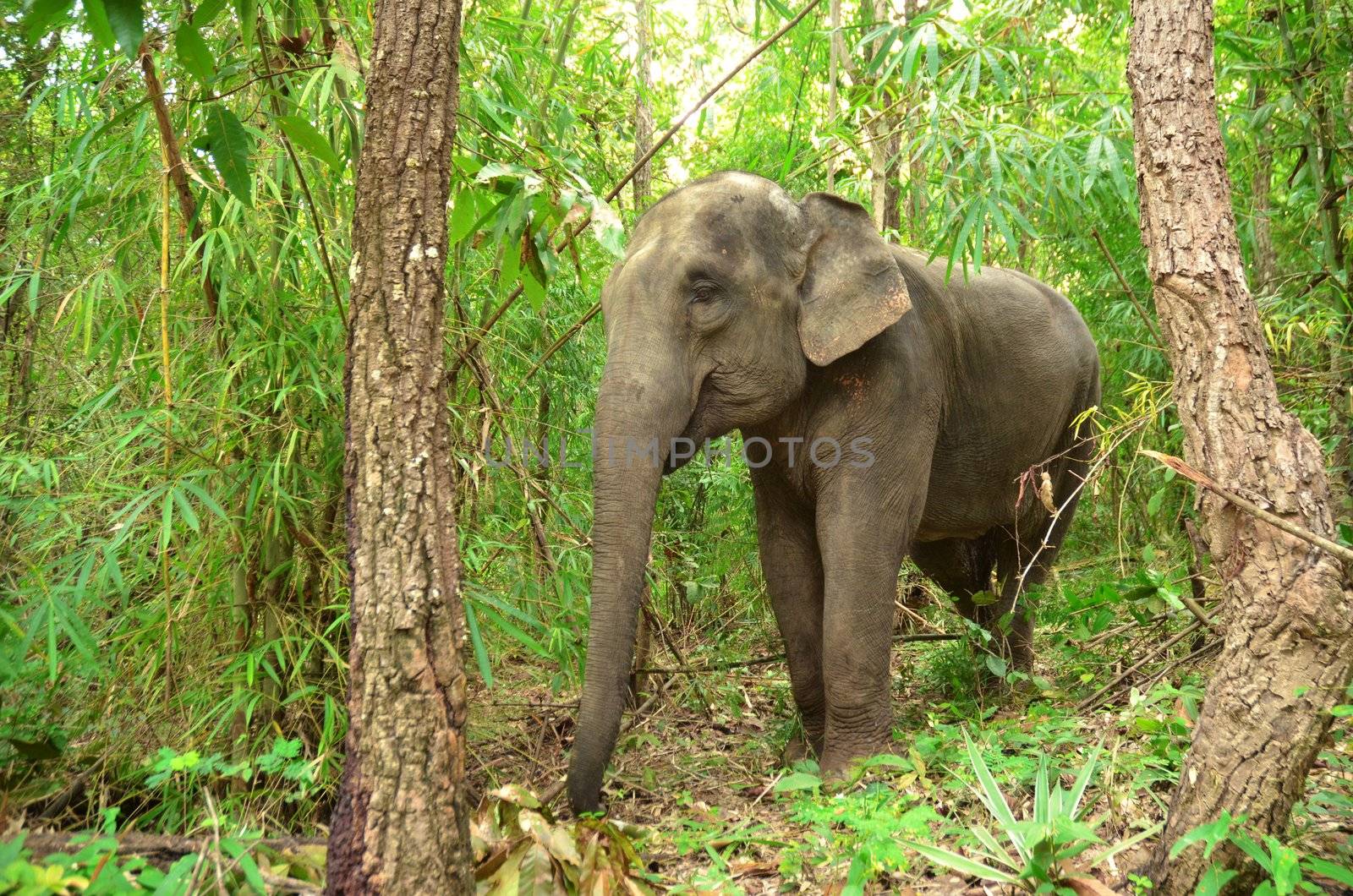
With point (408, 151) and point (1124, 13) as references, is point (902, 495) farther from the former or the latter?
point (1124, 13)

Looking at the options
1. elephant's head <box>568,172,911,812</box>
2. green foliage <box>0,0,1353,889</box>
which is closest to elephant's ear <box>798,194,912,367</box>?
elephant's head <box>568,172,911,812</box>

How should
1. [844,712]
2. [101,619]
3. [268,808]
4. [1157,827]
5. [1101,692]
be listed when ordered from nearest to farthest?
[1157,827] → [268,808] → [101,619] → [844,712] → [1101,692]

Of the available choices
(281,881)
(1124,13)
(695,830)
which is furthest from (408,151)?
(1124,13)

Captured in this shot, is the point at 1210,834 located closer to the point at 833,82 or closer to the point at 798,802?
the point at 798,802

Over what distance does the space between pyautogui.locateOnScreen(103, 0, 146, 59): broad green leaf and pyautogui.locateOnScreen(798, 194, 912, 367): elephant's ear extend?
8.94 feet

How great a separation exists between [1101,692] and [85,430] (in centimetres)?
389

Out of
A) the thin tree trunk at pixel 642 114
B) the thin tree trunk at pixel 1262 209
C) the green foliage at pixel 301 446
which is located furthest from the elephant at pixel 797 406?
the thin tree trunk at pixel 642 114

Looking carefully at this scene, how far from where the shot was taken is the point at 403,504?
214 cm

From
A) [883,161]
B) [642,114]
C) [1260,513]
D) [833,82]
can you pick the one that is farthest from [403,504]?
[642,114]

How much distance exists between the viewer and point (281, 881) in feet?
7.30

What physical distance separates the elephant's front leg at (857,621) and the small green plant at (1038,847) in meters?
1.12

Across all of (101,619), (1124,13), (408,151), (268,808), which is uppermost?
(1124,13)

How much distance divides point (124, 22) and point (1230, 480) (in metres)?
2.33

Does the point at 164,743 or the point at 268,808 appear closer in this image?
the point at 268,808
